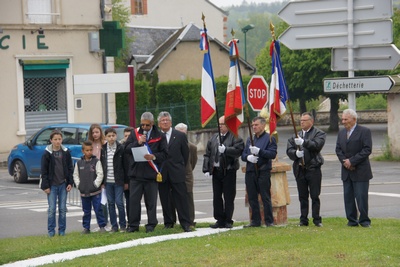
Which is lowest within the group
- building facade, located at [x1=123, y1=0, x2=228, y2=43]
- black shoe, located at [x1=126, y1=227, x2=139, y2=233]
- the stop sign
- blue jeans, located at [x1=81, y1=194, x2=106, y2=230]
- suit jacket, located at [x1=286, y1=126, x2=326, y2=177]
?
black shoe, located at [x1=126, y1=227, x2=139, y2=233]

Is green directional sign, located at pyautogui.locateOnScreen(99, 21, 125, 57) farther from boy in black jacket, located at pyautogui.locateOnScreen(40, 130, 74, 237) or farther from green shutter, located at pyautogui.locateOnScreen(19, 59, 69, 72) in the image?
boy in black jacket, located at pyautogui.locateOnScreen(40, 130, 74, 237)

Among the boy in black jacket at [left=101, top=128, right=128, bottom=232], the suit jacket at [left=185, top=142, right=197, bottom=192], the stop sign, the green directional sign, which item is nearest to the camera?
the boy in black jacket at [left=101, top=128, right=128, bottom=232]

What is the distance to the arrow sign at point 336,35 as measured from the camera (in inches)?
576

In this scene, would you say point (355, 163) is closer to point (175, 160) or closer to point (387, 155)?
point (175, 160)

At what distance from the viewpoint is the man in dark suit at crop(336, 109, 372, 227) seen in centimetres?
1438

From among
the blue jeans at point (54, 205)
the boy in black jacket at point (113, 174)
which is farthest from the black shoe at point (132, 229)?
the blue jeans at point (54, 205)

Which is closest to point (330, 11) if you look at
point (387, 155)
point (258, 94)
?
point (258, 94)

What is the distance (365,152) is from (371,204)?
18.1 feet

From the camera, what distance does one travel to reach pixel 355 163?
14328 millimetres

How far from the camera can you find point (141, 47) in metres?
63.1

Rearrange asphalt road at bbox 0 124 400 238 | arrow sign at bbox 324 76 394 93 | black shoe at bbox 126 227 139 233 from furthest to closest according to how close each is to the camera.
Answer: asphalt road at bbox 0 124 400 238
black shoe at bbox 126 227 139 233
arrow sign at bbox 324 76 394 93

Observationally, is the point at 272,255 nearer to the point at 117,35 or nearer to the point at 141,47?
the point at 117,35

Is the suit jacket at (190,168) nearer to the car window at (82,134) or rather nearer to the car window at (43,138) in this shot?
the car window at (82,134)

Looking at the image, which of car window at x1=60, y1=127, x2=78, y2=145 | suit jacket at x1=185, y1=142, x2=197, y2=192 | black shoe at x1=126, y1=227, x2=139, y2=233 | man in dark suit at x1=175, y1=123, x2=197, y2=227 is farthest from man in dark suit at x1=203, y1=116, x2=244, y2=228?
car window at x1=60, y1=127, x2=78, y2=145
